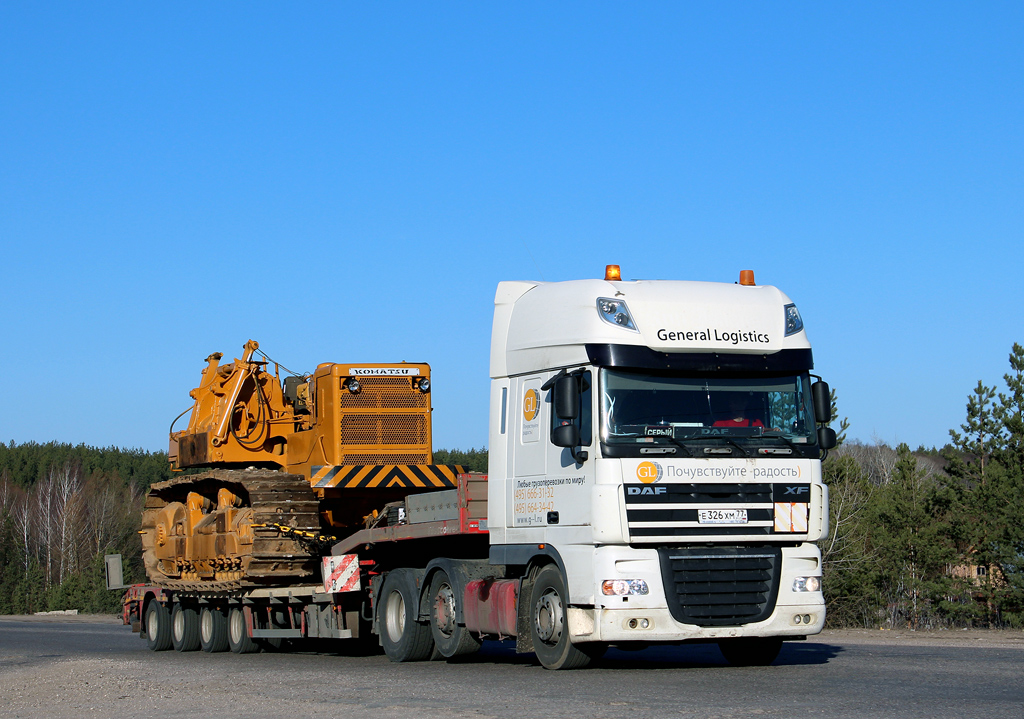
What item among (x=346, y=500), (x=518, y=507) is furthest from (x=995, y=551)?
(x=518, y=507)

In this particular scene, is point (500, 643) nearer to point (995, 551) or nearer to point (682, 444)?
point (682, 444)

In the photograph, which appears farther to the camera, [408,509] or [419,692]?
[408,509]

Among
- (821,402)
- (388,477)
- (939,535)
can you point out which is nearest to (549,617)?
(821,402)

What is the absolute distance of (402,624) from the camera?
641 inches

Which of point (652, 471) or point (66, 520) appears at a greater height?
point (652, 471)

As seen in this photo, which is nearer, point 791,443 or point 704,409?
point 704,409

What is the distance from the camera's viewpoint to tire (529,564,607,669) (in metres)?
12.9

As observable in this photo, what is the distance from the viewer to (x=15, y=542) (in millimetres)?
89250

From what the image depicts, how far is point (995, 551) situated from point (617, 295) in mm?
29294

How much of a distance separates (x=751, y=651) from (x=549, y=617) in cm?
256

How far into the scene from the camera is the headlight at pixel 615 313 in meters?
12.9

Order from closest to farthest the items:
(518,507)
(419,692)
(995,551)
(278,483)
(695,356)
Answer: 1. (419,692)
2. (695,356)
3. (518,507)
4. (278,483)
5. (995,551)

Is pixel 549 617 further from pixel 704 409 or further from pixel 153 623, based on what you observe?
pixel 153 623

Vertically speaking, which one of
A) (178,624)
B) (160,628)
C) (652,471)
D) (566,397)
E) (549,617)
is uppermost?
(566,397)
